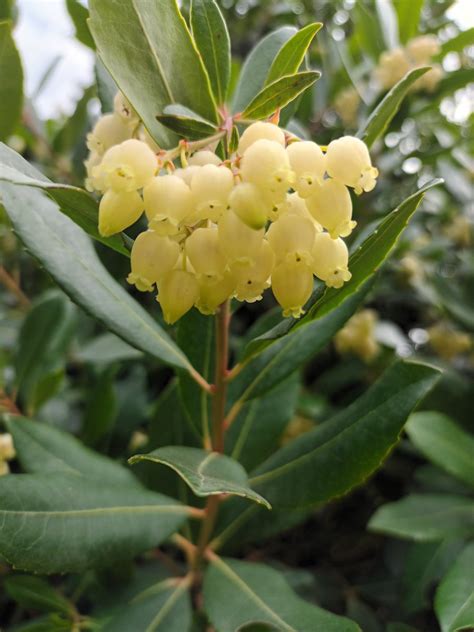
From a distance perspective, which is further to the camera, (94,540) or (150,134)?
(94,540)

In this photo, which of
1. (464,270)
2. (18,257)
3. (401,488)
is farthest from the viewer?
(18,257)

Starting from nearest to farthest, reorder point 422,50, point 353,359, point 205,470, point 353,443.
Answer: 1. point 205,470
2. point 353,443
3. point 422,50
4. point 353,359

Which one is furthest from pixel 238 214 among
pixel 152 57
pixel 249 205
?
pixel 152 57

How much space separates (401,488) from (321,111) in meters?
1.13

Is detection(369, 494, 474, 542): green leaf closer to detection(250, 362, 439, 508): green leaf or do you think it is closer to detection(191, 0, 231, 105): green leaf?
detection(250, 362, 439, 508): green leaf

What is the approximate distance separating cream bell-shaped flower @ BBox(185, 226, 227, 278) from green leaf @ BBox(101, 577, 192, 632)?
627 mm

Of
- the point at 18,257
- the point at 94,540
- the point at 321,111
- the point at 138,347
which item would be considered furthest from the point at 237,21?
the point at 94,540

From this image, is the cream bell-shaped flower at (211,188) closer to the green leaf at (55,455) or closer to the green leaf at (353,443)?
the green leaf at (353,443)

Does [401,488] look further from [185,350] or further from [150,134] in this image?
[150,134]

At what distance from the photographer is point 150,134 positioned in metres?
0.76

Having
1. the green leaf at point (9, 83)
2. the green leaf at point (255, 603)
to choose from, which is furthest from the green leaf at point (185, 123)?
the green leaf at point (255, 603)

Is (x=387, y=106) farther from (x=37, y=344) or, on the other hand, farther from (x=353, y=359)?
(x=353, y=359)

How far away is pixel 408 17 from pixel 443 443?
1060mm

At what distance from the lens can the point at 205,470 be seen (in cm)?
76
